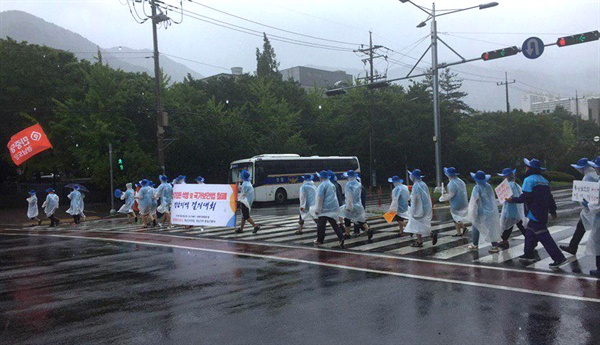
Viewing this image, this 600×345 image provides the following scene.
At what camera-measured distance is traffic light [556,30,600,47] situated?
56.9 feet

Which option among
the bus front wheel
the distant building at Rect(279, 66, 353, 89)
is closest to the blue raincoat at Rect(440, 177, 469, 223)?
the bus front wheel

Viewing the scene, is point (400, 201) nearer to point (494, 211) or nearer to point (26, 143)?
point (494, 211)

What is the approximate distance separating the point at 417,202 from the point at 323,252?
7.99ft

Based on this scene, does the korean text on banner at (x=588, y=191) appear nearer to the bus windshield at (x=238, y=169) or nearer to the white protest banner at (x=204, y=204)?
the white protest banner at (x=204, y=204)

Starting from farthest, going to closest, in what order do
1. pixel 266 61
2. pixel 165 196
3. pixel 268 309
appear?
1. pixel 266 61
2. pixel 165 196
3. pixel 268 309

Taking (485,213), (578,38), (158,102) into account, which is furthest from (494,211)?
(158,102)

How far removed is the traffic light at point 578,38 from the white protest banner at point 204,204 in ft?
41.2

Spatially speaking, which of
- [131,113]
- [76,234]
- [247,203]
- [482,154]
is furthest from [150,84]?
[482,154]

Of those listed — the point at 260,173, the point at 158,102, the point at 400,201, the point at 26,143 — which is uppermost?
the point at 158,102

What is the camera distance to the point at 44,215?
97.2 feet

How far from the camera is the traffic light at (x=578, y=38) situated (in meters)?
17.3

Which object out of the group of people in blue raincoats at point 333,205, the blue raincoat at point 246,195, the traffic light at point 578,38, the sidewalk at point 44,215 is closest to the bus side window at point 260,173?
the sidewalk at point 44,215

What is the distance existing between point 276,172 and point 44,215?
13948 mm

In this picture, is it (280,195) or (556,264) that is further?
(280,195)
